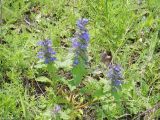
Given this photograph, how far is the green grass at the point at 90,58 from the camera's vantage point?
244 cm

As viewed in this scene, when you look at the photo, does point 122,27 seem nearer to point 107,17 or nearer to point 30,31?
point 107,17

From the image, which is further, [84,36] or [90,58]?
[90,58]

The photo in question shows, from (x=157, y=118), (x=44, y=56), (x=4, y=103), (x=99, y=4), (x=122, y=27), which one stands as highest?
(x=99, y=4)

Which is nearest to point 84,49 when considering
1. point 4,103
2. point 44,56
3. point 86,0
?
point 44,56

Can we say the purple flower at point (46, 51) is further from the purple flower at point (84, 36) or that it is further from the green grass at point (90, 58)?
the purple flower at point (84, 36)

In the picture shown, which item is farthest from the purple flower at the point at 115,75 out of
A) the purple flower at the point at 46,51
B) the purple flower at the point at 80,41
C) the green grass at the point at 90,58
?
the purple flower at the point at 46,51

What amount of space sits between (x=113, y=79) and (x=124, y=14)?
877 millimetres

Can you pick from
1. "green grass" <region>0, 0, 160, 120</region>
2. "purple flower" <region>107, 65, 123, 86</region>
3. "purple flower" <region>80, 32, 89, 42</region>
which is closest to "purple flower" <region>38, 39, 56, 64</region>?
"green grass" <region>0, 0, 160, 120</region>

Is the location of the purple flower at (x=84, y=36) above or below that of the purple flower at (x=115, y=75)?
above

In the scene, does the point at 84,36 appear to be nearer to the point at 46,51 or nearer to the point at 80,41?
the point at 80,41

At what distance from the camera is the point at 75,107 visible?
2449mm

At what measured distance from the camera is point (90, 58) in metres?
2.29

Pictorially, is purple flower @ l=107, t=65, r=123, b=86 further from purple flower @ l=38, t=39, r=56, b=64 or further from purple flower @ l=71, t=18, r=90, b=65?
purple flower @ l=38, t=39, r=56, b=64

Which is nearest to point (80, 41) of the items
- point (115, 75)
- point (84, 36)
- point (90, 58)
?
point (84, 36)
